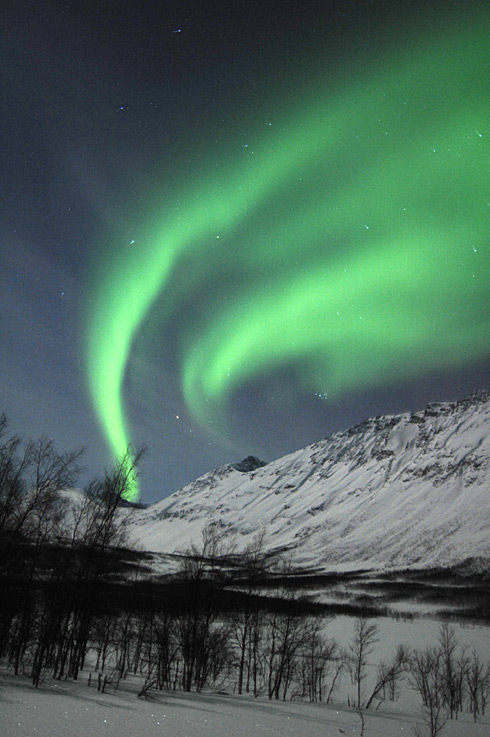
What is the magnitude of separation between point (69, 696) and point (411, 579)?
708 ft

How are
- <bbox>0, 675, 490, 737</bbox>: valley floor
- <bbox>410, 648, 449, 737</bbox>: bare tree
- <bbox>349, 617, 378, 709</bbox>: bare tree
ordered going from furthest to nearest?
1. <bbox>349, 617, 378, 709</bbox>: bare tree
2. <bbox>410, 648, 449, 737</bbox>: bare tree
3. <bbox>0, 675, 490, 737</bbox>: valley floor

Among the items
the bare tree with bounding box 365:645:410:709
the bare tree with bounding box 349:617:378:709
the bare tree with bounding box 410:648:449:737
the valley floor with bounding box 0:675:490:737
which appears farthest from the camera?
the bare tree with bounding box 349:617:378:709

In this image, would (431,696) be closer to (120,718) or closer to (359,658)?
(359,658)

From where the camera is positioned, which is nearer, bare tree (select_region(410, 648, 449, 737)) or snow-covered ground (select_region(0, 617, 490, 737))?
snow-covered ground (select_region(0, 617, 490, 737))

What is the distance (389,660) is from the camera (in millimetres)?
88375

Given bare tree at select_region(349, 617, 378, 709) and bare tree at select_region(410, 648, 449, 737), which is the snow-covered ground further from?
bare tree at select_region(349, 617, 378, 709)

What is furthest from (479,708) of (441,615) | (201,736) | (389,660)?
(441,615)

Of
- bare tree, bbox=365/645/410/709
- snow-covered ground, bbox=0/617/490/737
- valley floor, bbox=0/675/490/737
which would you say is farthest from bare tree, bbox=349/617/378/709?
valley floor, bbox=0/675/490/737

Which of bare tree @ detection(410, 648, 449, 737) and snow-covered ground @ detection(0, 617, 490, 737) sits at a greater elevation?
snow-covered ground @ detection(0, 617, 490, 737)

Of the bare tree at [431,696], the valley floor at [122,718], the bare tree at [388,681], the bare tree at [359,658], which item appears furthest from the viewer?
the bare tree at [359,658]

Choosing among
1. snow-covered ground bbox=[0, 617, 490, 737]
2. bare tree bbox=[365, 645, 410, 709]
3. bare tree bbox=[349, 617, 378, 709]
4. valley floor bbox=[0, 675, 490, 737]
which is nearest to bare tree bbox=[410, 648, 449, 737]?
bare tree bbox=[365, 645, 410, 709]

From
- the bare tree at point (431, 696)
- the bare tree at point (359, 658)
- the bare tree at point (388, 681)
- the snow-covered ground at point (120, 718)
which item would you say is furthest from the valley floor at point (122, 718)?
the bare tree at point (388, 681)

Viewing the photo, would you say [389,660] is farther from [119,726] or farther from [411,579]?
[411,579]

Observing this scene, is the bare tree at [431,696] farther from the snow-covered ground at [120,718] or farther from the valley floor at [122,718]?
the valley floor at [122,718]
